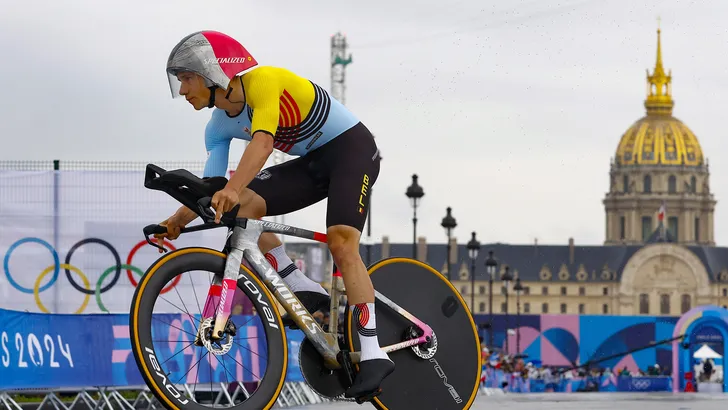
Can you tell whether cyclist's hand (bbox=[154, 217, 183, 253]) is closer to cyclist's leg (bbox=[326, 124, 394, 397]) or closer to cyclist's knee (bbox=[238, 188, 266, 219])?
cyclist's knee (bbox=[238, 188, 266, 219])

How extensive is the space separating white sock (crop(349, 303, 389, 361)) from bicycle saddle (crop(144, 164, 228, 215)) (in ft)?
2.90

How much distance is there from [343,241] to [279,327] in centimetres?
46

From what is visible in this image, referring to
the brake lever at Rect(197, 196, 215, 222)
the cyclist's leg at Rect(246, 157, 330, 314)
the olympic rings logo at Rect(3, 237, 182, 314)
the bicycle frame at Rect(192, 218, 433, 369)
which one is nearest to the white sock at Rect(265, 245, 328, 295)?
the cyclist's leg at Rect(246, 157, 330, 314)

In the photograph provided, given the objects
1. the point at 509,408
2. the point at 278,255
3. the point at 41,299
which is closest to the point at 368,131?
the point at 278,255

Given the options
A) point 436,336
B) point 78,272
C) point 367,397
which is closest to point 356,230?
point 367,397

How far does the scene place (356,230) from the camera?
6.25m

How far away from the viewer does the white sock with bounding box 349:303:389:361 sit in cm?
645

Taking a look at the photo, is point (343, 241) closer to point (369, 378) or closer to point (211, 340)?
point (369, 378)

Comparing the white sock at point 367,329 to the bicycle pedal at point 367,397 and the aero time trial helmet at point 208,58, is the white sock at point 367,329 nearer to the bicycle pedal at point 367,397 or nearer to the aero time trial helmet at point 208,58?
the bicycle pedal at point 367,397

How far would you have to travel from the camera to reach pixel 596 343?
112 metres

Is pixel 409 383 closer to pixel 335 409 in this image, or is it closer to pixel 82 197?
pixel 335 409

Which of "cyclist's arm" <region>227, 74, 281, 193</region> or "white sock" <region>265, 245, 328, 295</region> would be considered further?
"white sock" <region>265, 245, 328, 295</region>

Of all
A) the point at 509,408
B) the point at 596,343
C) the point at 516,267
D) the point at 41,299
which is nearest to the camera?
the point at 509,408

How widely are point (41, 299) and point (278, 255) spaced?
16015mm
